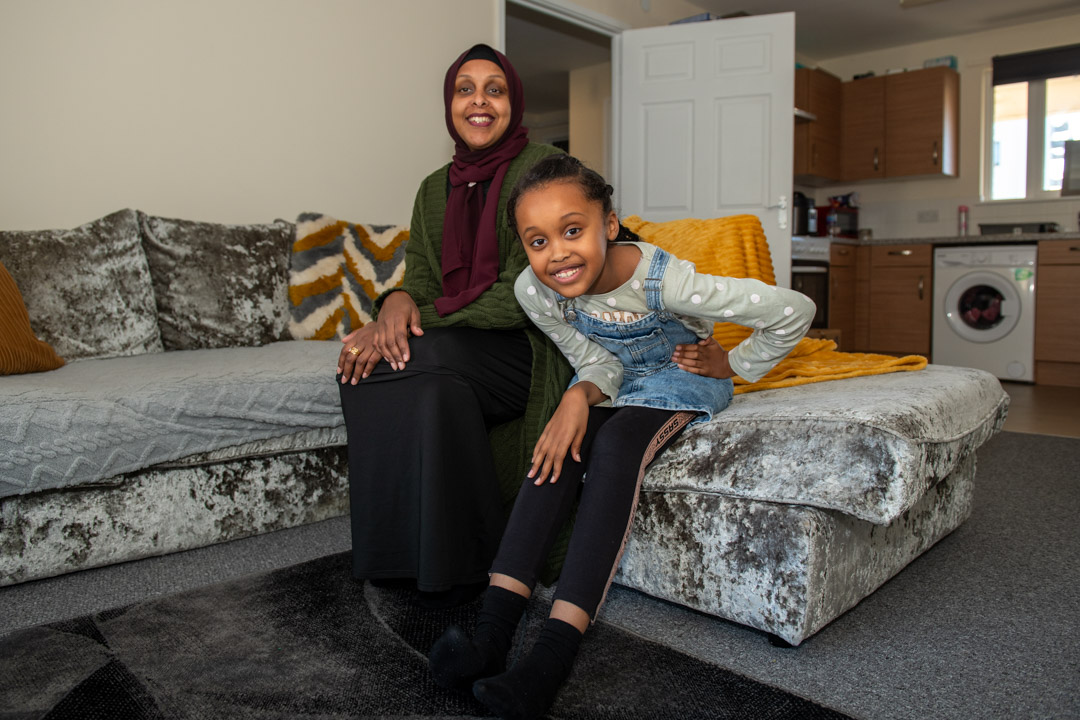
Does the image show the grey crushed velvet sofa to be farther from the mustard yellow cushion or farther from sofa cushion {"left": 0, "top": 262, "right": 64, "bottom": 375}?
the mustard yellow cushion

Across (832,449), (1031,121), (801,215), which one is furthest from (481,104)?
(1031,121)

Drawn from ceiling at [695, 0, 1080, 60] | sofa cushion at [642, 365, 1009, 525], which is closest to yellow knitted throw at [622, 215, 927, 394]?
sofa cushion at [642, 365, 1009, 525]

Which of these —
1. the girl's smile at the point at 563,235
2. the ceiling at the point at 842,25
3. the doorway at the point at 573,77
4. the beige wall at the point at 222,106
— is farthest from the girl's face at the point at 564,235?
the doorway at the point at 573,77

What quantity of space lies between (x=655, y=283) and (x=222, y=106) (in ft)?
6.93

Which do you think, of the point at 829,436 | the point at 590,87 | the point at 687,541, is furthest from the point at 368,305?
the point at 590,87

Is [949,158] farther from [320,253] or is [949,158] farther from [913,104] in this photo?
[320,253]

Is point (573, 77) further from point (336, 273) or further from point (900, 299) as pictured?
point (336, 273)

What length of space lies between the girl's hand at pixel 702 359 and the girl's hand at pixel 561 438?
8.9 inches

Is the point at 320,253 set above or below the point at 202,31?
below

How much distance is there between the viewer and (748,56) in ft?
13.4

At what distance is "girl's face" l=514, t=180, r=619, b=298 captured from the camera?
1.28 m

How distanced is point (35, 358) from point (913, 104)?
230 inches

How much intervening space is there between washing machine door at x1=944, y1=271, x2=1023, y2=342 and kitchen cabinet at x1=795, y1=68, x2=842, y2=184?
132cm

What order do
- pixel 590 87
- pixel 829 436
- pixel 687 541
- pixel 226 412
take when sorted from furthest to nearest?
pixel 590 87 < pixel 226 412 < pixel 687 541 < pixel 829 436
